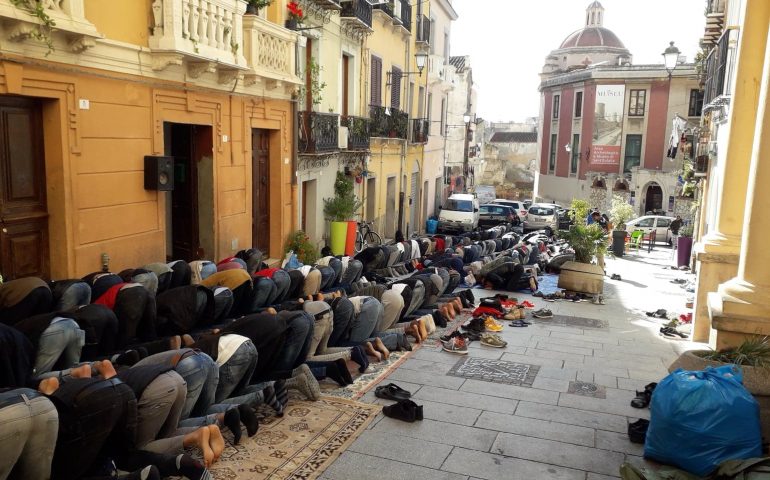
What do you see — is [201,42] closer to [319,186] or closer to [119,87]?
[119,87]

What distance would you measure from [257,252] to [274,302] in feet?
8.45

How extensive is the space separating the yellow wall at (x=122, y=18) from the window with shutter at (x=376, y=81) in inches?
477

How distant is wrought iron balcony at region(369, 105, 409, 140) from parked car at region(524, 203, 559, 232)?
9.00m

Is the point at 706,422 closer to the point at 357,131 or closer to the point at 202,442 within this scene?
the point at 202,442

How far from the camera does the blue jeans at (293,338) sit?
286 inches

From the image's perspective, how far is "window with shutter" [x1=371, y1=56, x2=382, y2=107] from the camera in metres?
21.5

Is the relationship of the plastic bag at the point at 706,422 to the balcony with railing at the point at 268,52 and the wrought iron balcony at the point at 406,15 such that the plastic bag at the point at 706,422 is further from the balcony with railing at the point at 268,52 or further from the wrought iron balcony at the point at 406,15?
the wrought iron balcony at the point at 406,15

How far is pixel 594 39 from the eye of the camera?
2208 inches

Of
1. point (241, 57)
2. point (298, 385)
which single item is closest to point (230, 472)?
point (298, 385)

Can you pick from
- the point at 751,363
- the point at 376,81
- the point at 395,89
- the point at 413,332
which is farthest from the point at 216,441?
the point at 395,89

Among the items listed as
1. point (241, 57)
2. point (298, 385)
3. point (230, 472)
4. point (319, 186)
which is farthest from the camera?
point (319, 186)

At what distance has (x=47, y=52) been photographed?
803cm

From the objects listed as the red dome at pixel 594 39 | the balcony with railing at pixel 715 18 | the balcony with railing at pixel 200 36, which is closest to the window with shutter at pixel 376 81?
the balcony with railing at pixel 200 36

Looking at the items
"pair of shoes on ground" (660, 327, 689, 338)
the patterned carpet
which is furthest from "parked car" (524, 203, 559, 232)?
the patterned carpet
